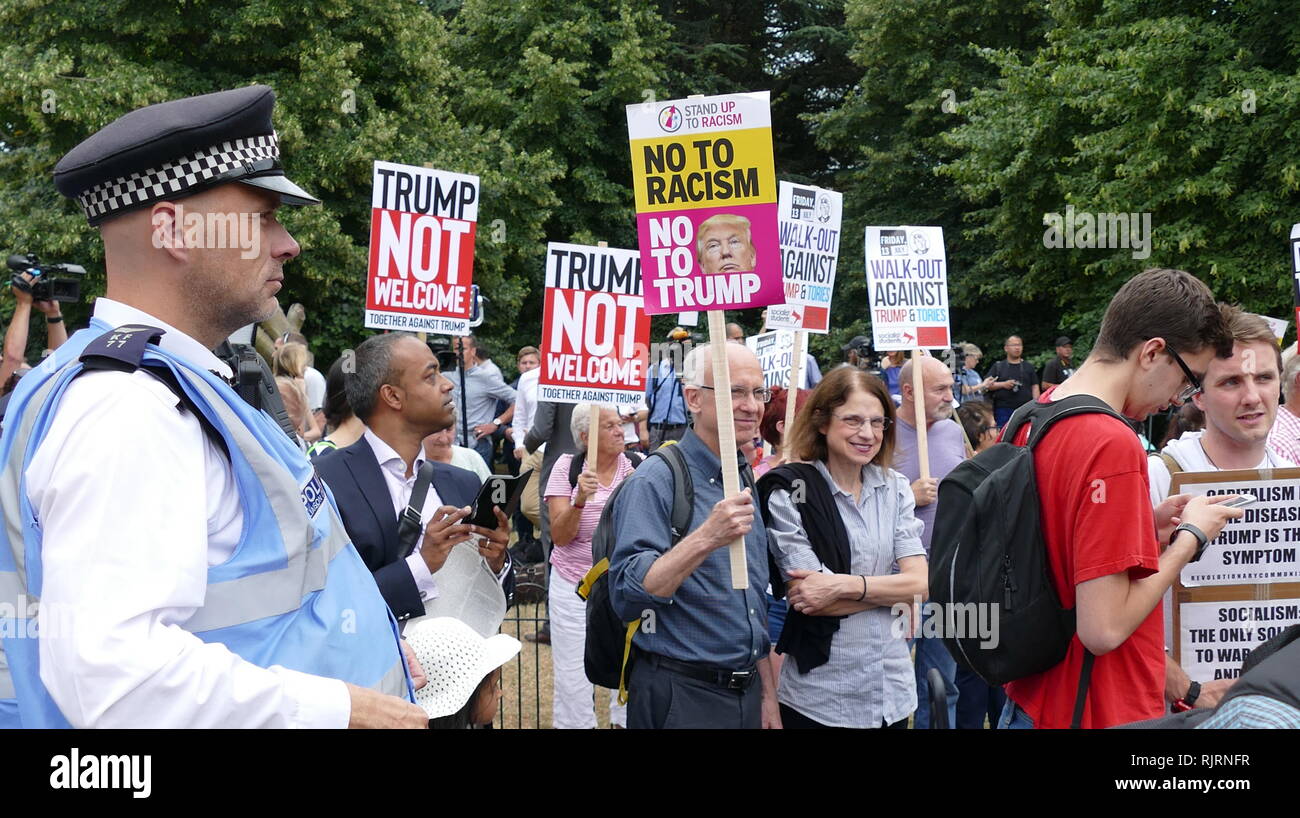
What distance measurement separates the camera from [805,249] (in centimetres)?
798

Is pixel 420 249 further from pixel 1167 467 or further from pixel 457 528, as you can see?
pixel 1167 467

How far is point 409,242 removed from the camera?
7250 millimetres

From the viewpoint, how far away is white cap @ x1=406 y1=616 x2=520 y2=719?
325cm

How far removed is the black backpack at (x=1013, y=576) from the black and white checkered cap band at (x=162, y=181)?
2059 millimetres

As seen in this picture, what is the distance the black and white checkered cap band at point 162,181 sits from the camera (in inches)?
81.5

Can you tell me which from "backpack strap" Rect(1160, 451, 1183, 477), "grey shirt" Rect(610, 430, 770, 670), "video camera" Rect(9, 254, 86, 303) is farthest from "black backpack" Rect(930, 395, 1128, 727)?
"video camera" Rect(9, 254, 86, 303)

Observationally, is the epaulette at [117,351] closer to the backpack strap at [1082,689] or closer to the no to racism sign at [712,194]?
the backpack strap at [1082,689]

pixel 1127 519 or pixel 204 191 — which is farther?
pixel 1127 519

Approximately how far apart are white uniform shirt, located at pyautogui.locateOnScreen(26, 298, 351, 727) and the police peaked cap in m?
0.43

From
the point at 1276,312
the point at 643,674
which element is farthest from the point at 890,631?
the point at 1276,312

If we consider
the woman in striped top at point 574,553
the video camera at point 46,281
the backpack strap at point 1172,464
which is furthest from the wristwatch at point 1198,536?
the video camera at point 46,281

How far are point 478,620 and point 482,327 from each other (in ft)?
79.4

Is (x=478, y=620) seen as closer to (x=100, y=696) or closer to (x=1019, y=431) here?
(x=1019, y=431)

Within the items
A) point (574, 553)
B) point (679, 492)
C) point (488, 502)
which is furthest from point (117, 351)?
point (574, 553)
